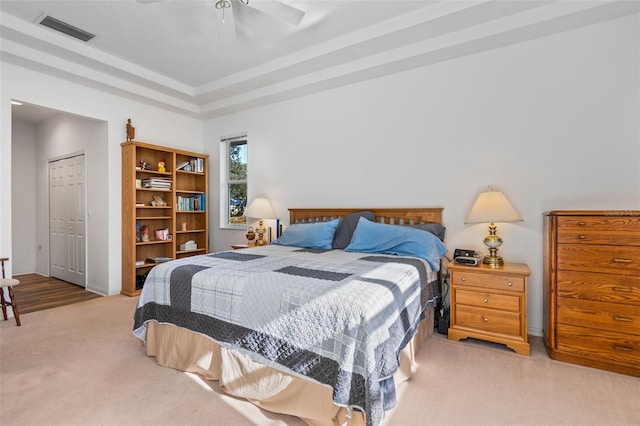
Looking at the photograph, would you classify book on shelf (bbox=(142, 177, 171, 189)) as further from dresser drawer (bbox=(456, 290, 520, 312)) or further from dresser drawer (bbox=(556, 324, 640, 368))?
dresser drawer (bbox=(556, 324, 640, 368))

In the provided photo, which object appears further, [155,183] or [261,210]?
[155,183]

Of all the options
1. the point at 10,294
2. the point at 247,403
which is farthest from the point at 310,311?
the point at 10,294

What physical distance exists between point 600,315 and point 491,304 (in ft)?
2.17

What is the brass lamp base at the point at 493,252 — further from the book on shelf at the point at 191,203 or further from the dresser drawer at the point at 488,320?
the book on shelf at the point at 191,203

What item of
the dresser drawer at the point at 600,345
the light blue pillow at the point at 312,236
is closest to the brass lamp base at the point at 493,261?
the dresser drawer at the point at 600,345

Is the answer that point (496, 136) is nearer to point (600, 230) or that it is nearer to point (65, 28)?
point (600, 230)

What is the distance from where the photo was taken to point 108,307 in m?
3.63

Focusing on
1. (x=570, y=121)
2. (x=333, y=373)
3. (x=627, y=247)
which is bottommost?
(x=333, y=373)

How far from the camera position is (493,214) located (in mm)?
2674

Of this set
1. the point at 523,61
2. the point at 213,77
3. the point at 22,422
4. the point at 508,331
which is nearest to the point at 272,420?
the point at 22,422

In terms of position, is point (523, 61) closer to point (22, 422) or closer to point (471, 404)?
point (471, 404)

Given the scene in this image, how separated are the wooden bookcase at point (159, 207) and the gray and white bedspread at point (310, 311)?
7.10ft

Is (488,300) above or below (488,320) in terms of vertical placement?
above

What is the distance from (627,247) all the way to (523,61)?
1791mm
